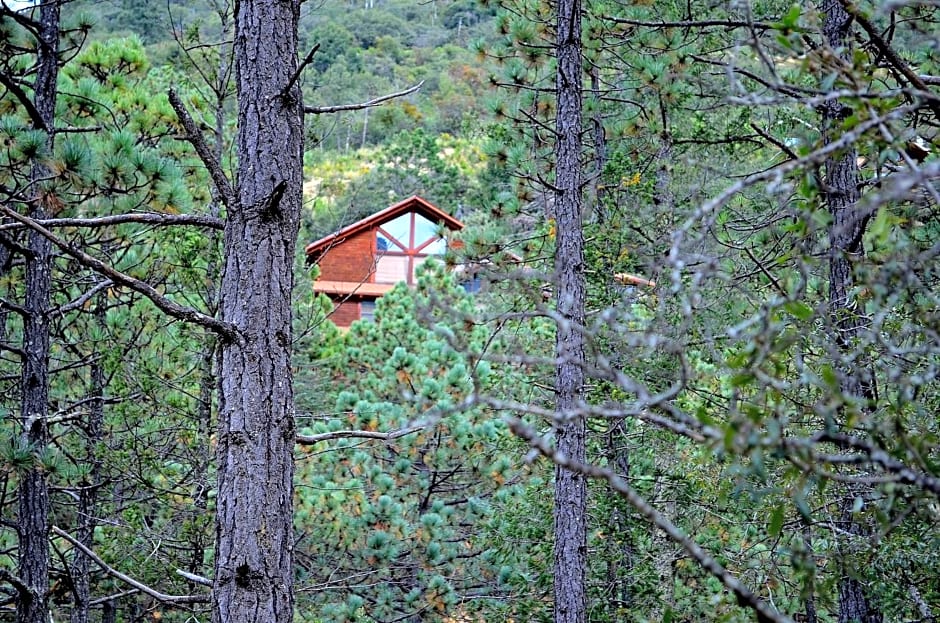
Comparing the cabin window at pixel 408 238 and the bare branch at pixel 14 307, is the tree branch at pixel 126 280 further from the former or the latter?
the cabin window at pixel 408 238

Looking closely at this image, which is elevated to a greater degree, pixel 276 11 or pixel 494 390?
pixel 276 11

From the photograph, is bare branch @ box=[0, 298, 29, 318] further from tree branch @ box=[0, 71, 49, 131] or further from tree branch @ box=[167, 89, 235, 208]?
tree branch @ box=[167, 89, 235, 208]

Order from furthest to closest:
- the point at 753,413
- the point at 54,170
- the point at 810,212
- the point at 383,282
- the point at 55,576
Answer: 1. the point at 383,282
2. the point at 55,576
3. the point at 54,170
4. the point at 810,212
5. the point at 753,413

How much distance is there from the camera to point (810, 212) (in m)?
1.68

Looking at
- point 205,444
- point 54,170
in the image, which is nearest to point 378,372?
point 205,444

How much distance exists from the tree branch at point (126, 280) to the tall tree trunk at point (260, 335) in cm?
16

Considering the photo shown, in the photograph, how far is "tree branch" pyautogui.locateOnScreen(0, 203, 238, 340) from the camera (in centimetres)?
283

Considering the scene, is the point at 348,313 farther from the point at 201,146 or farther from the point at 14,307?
the point at 201,146

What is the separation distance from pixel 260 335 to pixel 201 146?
2.30ft

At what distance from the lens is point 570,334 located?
6.27m

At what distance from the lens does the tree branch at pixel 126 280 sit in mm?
2830

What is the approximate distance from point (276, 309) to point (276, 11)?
3.73ft

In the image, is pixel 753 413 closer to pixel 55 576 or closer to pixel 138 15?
pixel 55 576

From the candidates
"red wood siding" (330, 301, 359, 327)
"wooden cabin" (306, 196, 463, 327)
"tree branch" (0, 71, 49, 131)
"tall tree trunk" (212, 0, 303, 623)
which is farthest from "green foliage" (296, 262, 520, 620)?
"wooden cabin" (306, 196, 463, 327)
